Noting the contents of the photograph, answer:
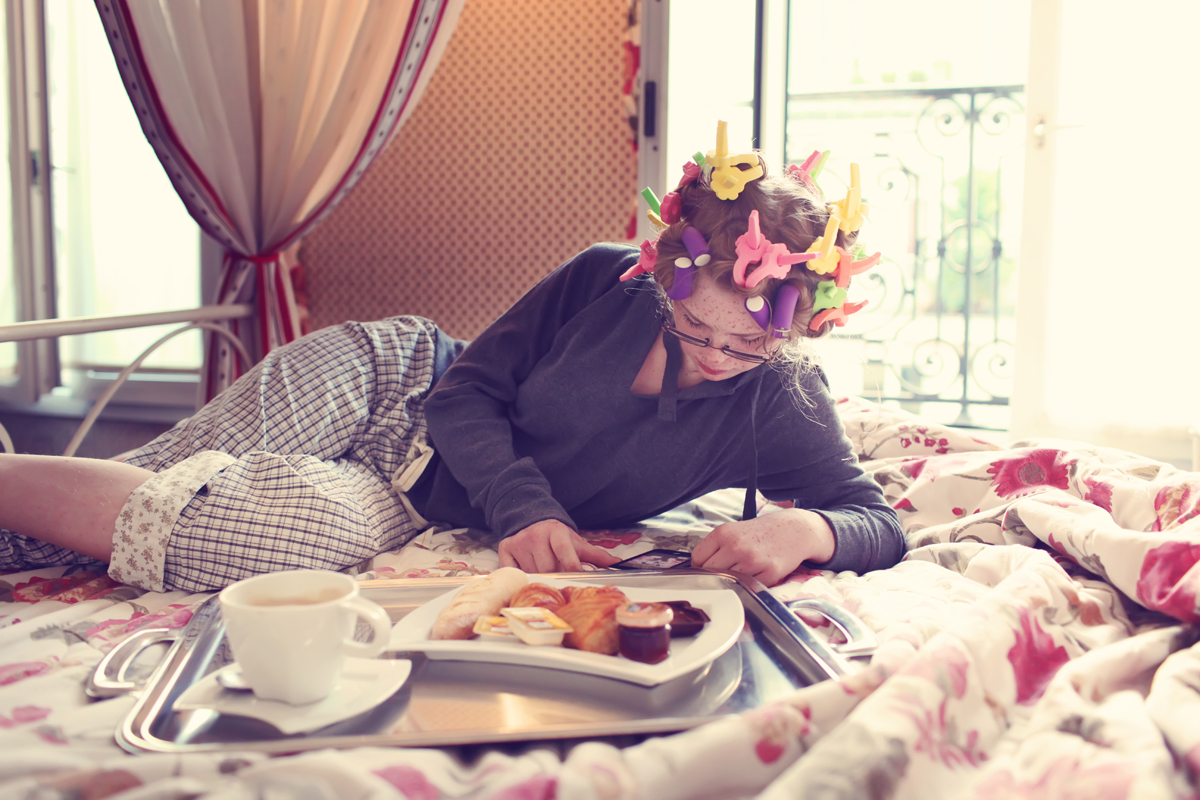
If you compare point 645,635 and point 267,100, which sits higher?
point 267,100

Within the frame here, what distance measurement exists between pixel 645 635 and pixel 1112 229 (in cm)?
204

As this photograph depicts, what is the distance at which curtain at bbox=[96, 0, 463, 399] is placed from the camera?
2.08 meters

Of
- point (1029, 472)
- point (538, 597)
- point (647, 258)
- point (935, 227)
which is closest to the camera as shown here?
point (538, 597)

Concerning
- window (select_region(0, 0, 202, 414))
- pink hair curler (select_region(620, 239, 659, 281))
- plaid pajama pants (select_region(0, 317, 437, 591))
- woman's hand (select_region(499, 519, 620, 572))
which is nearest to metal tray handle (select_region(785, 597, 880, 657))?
woman's hand (select_region(499, 519, 620, 572))

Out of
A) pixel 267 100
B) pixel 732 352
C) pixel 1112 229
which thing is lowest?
pixel 732 352

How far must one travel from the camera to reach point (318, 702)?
0.61m

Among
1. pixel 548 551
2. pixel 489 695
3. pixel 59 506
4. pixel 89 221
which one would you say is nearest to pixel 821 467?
pixel 548 551

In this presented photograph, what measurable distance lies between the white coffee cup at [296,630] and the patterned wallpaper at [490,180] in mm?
2007

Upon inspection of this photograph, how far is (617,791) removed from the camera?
530 millimetres

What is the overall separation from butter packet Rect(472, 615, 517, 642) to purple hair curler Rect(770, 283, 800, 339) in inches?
19.2

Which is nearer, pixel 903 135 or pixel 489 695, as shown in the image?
pixel 489 695

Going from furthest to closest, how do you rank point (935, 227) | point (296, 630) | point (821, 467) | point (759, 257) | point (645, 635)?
1. point (935, 227)
2. point (821, 467)
3. point (759, 257)
4. point (645, 635)
5. point (296, 630)

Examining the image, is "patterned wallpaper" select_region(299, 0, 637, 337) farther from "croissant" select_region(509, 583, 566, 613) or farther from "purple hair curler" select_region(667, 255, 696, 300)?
"croissant" select_region(509, 583, 566, 613)

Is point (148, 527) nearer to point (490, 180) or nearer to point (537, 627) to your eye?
point (537, 627)
